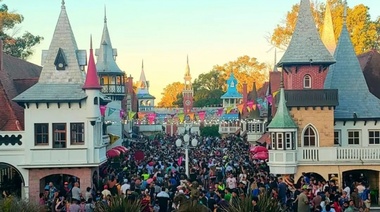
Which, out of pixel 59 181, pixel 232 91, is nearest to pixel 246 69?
pixel 232 91

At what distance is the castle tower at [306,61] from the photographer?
119ft

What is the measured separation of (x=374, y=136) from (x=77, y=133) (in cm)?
1523

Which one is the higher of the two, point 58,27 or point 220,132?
point 58,27

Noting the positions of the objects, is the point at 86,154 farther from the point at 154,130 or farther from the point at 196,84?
the point at 196,84

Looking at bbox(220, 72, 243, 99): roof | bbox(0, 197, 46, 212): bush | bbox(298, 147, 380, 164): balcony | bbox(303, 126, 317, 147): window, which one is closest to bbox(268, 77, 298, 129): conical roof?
bbox(303, 126, 317, 147): window

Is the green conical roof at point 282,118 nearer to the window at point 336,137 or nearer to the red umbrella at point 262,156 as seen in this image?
the red umbrella at point 262,156

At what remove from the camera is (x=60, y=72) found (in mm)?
33531

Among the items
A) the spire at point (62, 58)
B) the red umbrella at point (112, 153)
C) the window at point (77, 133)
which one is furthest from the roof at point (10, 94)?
the red umbrella at point (112, 153)

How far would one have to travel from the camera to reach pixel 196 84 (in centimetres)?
15562

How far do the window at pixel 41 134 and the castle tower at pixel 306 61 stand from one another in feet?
41.5

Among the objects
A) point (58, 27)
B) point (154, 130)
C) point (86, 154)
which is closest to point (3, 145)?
point (86, 154)

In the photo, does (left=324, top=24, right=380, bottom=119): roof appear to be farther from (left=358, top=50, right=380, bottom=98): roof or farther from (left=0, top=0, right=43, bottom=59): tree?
(left=0, top=0, right=43, bottom=59): tree

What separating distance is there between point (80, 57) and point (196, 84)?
399 ft

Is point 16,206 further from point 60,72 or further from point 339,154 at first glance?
point 339,154
